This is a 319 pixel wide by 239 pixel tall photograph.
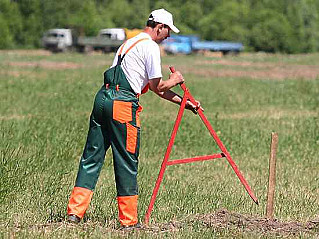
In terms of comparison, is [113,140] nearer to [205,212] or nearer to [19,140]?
[205,212]

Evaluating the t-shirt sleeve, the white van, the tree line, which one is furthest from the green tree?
the t-shirt sleeve

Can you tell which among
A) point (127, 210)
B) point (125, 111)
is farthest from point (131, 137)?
point (127, 210)

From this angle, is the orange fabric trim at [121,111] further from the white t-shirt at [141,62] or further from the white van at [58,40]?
the white van at [58,40]

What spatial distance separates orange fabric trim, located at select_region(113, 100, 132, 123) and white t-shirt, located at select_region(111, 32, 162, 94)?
0.17 meters

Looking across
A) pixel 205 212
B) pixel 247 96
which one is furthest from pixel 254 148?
pixel 247 96

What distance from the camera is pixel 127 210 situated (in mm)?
7684

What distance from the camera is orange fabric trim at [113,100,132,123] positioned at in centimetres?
759

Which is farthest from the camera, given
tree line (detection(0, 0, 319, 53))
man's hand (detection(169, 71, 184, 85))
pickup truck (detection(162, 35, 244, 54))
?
tree line (detection(0, 0, 319, 53))

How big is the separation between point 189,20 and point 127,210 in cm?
9937

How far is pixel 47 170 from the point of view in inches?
429

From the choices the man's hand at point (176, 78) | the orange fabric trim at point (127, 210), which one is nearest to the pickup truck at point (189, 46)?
the man's hand at point (176, 78)

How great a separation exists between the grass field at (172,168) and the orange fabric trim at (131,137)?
2.58ft

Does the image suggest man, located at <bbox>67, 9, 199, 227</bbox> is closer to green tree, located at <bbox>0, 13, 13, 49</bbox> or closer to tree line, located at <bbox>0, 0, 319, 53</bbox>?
green tree, located at <bbox>0, 13, 13, 49</bbox>

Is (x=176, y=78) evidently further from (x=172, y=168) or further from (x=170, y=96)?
(x=172, y=168)
